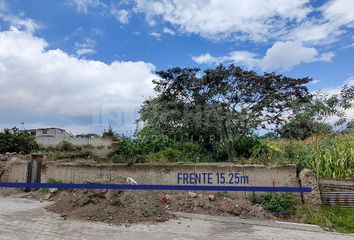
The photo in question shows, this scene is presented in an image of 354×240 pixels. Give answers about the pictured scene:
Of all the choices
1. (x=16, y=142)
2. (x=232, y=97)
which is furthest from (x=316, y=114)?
(x=16, y=142)

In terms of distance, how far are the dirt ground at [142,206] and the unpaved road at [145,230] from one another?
0.31 m

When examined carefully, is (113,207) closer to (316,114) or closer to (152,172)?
(152,172)

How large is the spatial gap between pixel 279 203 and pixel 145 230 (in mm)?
3318

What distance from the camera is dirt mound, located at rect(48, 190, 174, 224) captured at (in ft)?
23.2

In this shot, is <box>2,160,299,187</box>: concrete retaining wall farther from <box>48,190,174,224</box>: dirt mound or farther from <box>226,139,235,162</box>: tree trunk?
<box>226,139,235,162</box>: tree trunk

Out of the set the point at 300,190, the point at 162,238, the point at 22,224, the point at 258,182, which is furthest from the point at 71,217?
the point at 300,190

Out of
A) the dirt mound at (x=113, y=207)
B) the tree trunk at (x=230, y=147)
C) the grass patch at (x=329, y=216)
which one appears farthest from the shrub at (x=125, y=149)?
the grass patch at (x=329, y=216)

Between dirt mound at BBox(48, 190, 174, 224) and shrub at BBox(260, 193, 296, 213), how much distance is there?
7.56 ft

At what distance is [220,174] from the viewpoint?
8.77 meters

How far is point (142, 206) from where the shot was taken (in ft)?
24.1

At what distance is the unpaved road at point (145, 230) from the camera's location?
19.8ft

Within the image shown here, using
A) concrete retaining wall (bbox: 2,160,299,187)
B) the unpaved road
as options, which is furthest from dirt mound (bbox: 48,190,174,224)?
concrete retaining wall (bbox: 2,160,299,187)

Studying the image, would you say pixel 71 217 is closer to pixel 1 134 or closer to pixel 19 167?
pixel 19 167

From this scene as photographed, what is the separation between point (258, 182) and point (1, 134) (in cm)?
1408
